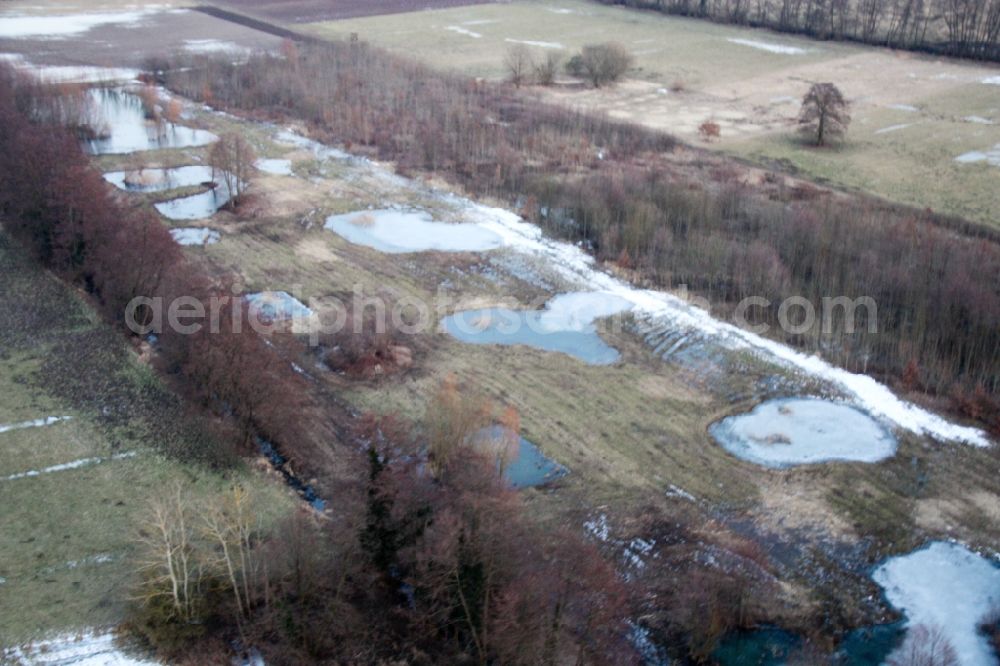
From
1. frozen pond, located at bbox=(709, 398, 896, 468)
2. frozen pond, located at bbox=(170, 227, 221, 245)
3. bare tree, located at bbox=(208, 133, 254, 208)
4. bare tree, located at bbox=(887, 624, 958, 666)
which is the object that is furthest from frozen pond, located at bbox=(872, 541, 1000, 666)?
bare tree, located at bbox=(208, 133, 254, 208)

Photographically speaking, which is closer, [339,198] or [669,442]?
[669,442]

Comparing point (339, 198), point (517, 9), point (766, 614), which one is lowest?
point (766, 614)

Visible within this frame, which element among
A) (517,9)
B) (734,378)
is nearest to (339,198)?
(734,378)

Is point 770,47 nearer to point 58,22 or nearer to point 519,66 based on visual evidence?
point 519,66

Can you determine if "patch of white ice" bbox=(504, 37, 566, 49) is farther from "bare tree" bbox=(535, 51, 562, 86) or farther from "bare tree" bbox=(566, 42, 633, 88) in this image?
"bare tree" bbox=(566, 42, 633, 88)

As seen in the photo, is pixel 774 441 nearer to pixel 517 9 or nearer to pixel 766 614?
pixel 766 614

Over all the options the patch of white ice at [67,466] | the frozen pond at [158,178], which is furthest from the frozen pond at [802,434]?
the frozen pond at [158,178]
